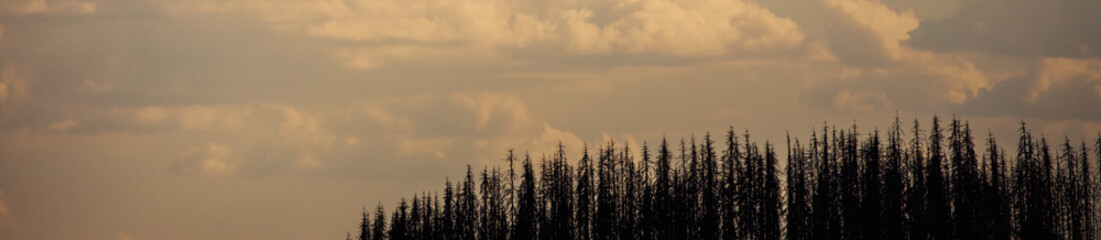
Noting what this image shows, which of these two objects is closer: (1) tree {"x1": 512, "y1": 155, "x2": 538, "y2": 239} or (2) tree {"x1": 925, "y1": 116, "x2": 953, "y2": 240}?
(2) tree {"x1": 925, "y1": 116, "x2": 953, "y2": 240}

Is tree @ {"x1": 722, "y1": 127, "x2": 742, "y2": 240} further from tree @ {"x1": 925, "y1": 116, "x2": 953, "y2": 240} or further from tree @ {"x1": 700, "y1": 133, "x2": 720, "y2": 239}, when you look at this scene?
tree @ {"x1": 925, "y1": 116, "x2": 953, "y2": 240}

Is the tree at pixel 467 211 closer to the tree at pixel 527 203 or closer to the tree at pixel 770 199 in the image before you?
the tree at pixel 527 203

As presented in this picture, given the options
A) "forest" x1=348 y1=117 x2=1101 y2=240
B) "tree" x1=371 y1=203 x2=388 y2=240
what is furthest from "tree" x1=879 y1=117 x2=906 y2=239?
"tree" x1=371 y1=203 x2=388 y2=240

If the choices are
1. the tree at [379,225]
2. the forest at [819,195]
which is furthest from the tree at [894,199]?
the tree at [379,225]

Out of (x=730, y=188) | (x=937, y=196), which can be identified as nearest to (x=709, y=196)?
(x=730, y=188)

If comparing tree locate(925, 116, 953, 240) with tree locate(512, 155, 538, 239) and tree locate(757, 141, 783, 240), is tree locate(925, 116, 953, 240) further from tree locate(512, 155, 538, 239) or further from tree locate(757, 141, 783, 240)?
tree locate(512, 155, 538, 239)

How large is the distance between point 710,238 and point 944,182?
19.2 metres

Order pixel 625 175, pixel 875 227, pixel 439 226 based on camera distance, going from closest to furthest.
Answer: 1. pixel 875 227
2. pixel 625 175
3. pixel 439 226

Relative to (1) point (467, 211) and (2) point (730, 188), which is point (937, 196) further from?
(1) point (467, 211)

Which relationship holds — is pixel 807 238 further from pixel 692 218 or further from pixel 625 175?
pixel 625 175

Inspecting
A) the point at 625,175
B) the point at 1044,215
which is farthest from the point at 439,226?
the point at 1044,215

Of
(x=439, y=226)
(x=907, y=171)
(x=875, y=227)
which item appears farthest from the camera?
(x=439, y=226)

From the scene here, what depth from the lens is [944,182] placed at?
112312 millimetres

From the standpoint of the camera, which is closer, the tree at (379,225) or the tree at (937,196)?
the tree at (937,196)
